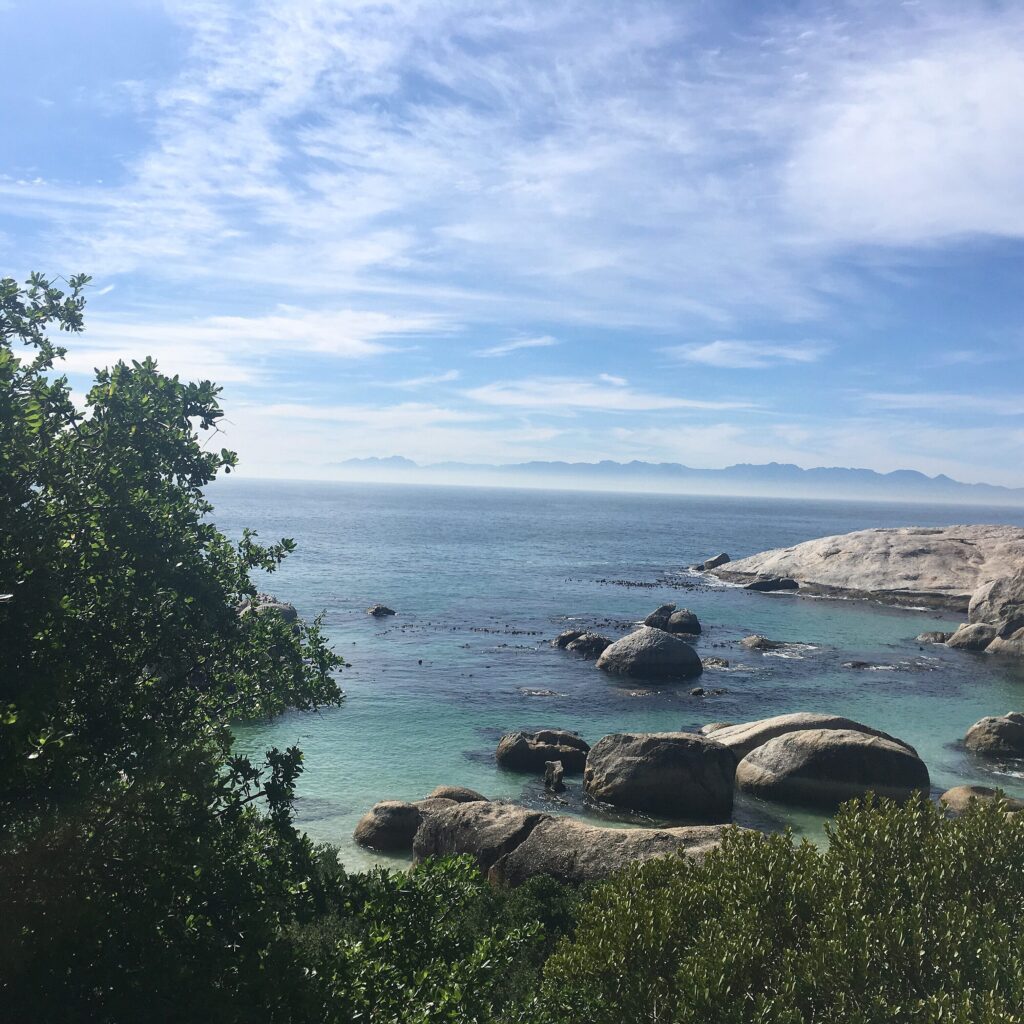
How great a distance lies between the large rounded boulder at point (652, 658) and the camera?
47.6m

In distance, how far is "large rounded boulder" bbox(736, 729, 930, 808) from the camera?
92.0 feet

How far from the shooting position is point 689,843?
1883cm

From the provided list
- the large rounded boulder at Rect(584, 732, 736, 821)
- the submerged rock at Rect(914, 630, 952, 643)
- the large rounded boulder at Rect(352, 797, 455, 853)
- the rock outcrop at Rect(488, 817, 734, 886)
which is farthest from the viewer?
the submerged rock at Rect(914, 630, 952, 643)

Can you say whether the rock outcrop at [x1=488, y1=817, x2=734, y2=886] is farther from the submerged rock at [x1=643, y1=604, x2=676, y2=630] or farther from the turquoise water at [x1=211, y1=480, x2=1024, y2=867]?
the submerged rock at [x1=643, y1=604, x2=676, y2=630]

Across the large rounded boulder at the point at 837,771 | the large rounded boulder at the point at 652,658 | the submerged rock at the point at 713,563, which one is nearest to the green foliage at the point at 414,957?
the large rounded boulder at the point at 837,771

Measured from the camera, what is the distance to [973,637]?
188 feet

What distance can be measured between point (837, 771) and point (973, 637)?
36079mm

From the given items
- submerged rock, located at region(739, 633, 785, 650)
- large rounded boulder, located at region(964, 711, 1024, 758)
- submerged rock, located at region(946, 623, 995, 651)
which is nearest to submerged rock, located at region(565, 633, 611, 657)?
submerged rock, located at region(739, 633, 785, 650)

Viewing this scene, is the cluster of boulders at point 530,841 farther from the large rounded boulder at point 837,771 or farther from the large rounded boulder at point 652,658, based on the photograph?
the large rounded boulder at point 652,658

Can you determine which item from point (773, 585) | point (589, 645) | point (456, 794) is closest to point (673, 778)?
point (456, 794)

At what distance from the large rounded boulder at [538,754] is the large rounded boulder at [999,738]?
17.1m

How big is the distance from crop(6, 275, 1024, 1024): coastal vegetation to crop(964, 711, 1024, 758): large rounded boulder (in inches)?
1022

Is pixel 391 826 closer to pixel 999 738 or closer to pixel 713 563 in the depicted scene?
pixel 999 738

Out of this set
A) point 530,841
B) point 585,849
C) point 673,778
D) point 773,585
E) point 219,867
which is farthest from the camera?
point 773,585
